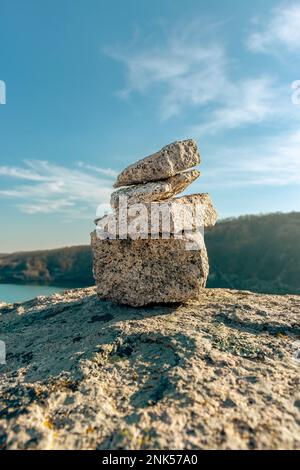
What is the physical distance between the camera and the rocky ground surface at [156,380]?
10.5 feet

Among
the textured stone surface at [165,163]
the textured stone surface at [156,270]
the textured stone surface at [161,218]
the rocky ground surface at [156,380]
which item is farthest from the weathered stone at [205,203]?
the rocky ground surface at [156,380]

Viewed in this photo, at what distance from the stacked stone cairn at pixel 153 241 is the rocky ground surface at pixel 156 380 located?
1.26 feet

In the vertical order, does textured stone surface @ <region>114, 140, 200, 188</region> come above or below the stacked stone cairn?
above

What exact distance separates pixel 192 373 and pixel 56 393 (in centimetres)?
147

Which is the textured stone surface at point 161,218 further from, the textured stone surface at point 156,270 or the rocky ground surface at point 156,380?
the rocky ground surface at point 156,380

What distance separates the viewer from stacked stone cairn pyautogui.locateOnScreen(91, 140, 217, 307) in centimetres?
635

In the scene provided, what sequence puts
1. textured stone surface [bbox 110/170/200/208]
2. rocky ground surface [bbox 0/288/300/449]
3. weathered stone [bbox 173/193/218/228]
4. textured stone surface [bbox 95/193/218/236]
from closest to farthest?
1. rocky ground surface [bbox 0/288/300/449]
2. textured stone surface [bbox 95/193/218/236]
3. textured stone surface [bbox 110/170/200/208]
4. weathered stone [bbox 173/193/218/228]

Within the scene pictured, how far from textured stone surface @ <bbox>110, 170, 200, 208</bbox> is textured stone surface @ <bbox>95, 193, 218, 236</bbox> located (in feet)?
0.63

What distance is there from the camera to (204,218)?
725 cm

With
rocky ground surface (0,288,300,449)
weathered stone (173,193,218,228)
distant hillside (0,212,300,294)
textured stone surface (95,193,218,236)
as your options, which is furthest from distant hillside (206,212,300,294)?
rocky ground surface (0,288,300,449)

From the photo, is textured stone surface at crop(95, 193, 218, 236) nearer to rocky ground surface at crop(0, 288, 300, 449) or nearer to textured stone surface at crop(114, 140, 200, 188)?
A: textured stone surface at crop(114, 140, 200, 188)

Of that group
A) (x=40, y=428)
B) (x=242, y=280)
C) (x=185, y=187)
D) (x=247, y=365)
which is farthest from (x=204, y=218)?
(x=242, y=280)

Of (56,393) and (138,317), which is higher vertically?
(138,317)
